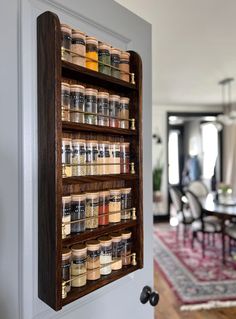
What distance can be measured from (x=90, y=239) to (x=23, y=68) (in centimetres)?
57

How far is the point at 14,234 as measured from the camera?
0.73m

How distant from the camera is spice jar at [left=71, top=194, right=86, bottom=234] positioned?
838 millimetres

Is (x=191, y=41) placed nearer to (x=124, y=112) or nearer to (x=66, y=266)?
(x=124, y=112)

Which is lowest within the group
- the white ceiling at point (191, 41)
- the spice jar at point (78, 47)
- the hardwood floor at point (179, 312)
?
the hardwood floor at point (179, 312)

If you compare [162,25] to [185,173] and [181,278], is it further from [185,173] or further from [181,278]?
[185,173]

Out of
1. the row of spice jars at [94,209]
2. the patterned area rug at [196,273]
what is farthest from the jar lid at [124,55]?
the patterned area rug at [196,273]

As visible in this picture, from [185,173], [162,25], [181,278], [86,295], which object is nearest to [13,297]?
[86,295]

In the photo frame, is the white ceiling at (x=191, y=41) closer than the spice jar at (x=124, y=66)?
No

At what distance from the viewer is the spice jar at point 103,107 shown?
0.94 metres

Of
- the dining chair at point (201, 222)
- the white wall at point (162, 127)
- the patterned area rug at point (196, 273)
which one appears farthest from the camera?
the white wall at point (162, 127)

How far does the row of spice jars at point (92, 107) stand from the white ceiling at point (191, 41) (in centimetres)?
133

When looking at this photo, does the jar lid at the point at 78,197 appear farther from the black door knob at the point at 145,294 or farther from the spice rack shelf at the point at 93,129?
the black door knob at the point at 145,294

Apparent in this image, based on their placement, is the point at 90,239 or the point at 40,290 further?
the point at 90,239

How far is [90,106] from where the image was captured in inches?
35.5
